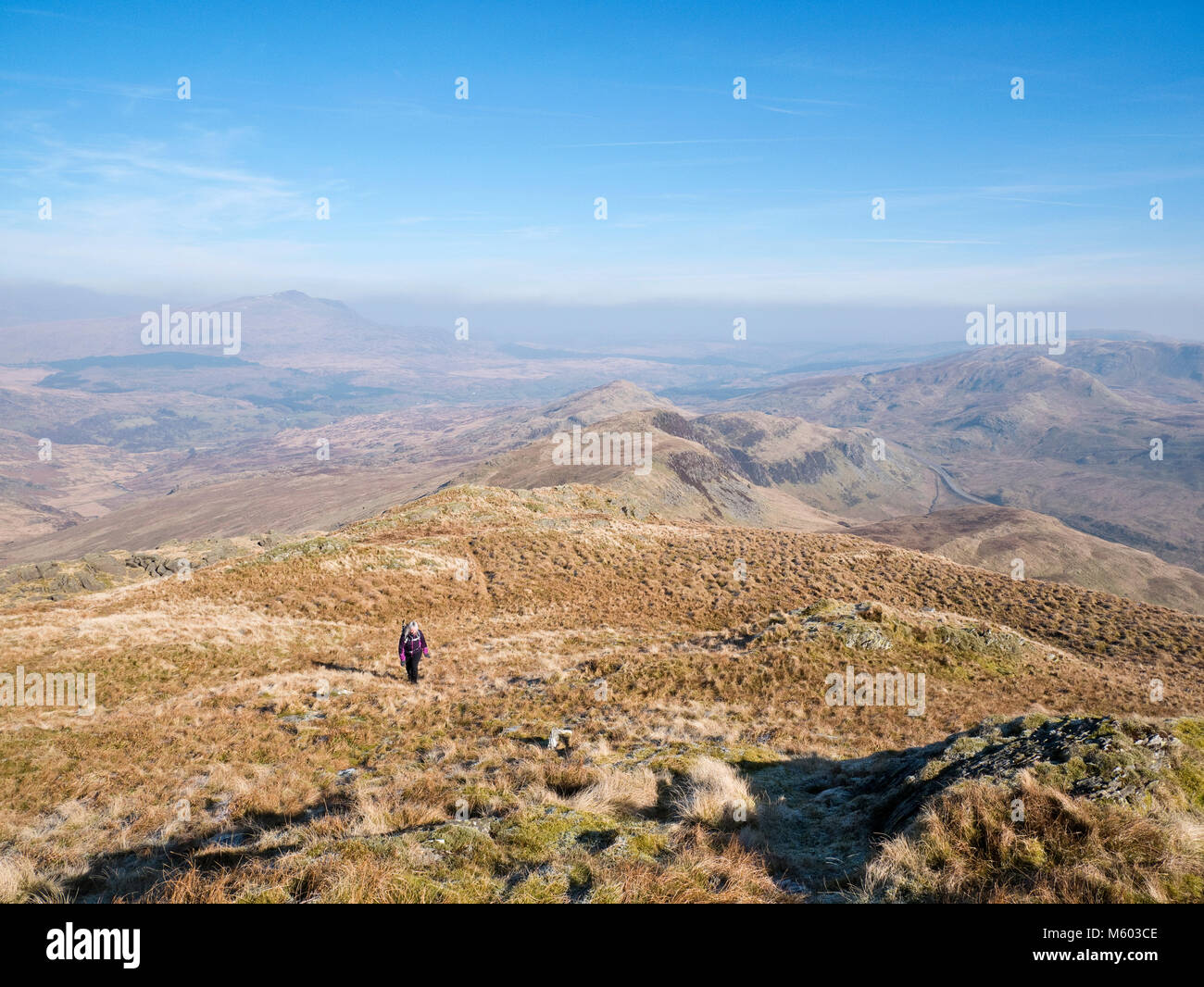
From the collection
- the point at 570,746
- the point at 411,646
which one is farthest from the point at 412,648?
the point at 570,746

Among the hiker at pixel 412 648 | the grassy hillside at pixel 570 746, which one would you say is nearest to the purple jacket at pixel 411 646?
the hiker at pixel 412 648

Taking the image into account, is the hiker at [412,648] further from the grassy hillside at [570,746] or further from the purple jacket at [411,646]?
the grassy hillside at [570,746]

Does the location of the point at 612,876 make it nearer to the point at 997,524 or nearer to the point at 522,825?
the point at 522,825

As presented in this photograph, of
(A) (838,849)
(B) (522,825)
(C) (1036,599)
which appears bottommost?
(C) (1036,599)

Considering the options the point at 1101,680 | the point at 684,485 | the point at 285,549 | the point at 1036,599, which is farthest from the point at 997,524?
the point at 285,549

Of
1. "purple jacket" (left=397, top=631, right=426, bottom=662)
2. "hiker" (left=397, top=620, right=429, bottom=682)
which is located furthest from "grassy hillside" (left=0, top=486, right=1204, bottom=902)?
"purple jacket" (left=397, top=631, right=426, bottom=662)

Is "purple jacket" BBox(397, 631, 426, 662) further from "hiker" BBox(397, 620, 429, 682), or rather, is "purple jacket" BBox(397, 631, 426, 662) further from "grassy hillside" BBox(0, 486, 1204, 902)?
"grassy hillside" BBox(0, 486, 1204, 902)
